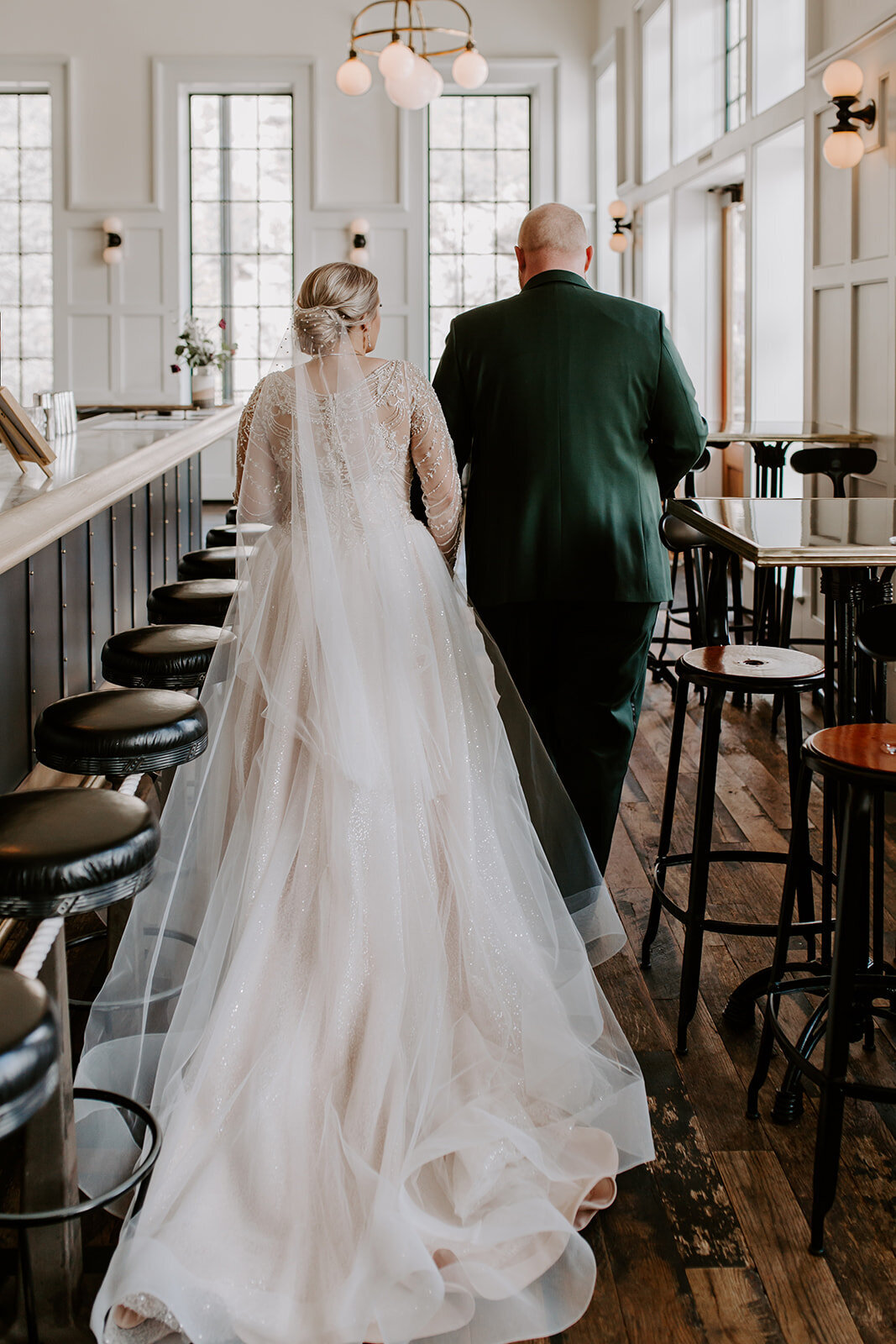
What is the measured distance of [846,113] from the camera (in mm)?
5055

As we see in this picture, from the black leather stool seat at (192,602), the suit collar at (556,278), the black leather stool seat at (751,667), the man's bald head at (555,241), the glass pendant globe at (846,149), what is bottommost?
the black leather stool seat at (751,667)

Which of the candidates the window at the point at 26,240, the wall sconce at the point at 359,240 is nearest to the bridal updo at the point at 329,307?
the wall sconce at the point at 359,240

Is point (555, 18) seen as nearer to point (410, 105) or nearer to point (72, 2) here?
point (72, 2)

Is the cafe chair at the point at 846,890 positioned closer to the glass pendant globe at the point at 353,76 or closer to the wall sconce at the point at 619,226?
the glass pendant globe at the point at 353,76

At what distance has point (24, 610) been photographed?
293 centimetres

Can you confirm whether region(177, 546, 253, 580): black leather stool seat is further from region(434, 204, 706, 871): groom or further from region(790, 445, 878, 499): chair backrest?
region(790, 445, 878, 499): chair backrest

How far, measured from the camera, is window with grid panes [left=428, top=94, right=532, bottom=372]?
10773 mm

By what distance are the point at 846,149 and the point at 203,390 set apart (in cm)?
302

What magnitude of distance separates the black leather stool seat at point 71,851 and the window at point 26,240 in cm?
973

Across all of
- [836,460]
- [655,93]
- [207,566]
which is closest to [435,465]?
[207,566]

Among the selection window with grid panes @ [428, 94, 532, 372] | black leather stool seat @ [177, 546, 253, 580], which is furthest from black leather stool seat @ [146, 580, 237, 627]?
window with grid panes @ [428, 94, 532, 372]

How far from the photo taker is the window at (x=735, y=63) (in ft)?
24.8

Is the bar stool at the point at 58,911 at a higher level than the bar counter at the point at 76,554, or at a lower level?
lower

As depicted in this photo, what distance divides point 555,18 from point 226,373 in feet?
13.6
